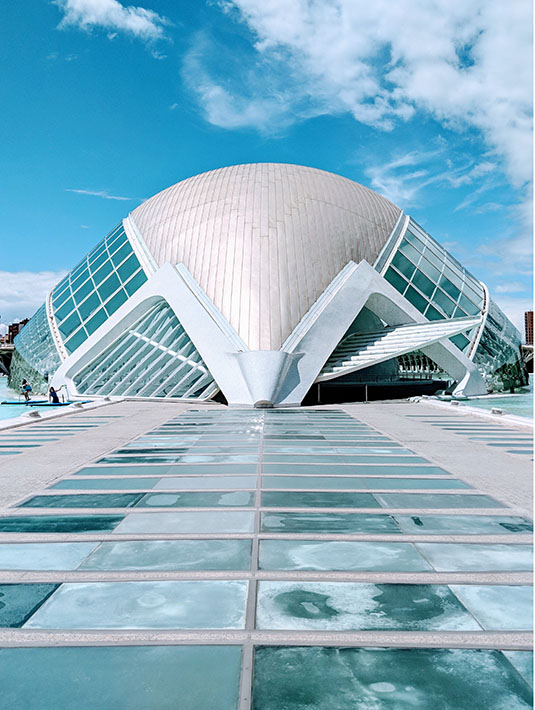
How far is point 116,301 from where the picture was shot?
26422mm

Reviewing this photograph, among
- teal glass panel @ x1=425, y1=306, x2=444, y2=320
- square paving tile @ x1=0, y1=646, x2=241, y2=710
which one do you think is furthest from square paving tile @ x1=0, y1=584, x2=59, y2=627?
teal glass panel @ x1=425, y1=306, x2=444, y2=320

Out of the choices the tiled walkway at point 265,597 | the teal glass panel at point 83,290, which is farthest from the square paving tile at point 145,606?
the teal glass panel at point 83,290

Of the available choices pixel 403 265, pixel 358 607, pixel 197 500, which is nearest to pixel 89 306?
pixel 403 265

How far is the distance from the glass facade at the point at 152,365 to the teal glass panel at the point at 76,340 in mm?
1213

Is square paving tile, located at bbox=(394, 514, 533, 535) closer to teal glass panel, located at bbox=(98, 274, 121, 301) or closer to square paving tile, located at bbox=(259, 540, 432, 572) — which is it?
square paving tile, located at bbox=(259, 540, 432, 572)

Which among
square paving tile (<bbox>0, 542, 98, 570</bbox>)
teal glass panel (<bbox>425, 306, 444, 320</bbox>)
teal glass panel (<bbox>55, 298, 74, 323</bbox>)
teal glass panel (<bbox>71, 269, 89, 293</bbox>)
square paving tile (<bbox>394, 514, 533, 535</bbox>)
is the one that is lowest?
square paving tile (<bbox>0, 542, 98, 570</bbox>)

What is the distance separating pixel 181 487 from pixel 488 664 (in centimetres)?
432

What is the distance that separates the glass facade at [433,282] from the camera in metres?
27.4

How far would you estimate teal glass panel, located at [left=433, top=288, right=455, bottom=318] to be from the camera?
27734mm

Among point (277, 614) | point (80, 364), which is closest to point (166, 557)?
point (277, 614)

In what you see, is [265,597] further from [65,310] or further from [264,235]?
[65,310]

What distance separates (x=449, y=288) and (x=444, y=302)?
53.5 inches

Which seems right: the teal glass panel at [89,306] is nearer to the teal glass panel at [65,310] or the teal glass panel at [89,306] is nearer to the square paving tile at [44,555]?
the teal glass panel at [65,310]

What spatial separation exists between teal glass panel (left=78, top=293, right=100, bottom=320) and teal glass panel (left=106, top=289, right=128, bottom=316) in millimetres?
866
